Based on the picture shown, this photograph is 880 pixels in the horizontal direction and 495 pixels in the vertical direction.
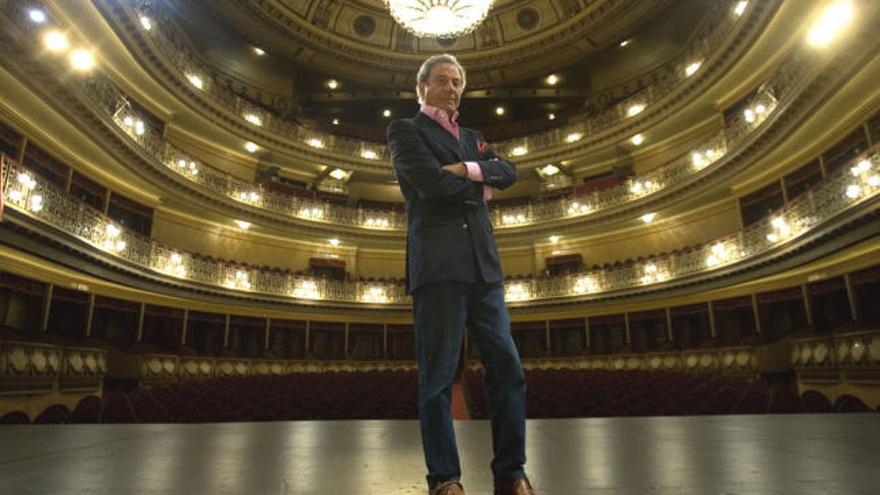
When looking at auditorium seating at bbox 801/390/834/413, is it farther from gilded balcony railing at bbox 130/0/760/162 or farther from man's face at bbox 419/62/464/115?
gilded balcony railing at bbox 130/0/760/162

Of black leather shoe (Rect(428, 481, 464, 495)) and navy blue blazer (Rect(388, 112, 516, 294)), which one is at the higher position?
navy blue blazer (Rect(388, 112, 516, 294))

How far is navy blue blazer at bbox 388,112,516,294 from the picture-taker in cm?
163

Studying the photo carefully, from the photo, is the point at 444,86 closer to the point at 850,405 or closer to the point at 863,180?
the point at 850,405

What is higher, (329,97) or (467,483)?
(329,97)

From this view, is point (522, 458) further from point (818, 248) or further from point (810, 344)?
point (810, 344)

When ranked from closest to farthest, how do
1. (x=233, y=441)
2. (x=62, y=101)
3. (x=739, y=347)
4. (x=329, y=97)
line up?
(x=233, y=441)
(x=62, y=101)
(x=739, y=347)
(x=329, y=97)

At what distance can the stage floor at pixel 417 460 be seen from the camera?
1550mm

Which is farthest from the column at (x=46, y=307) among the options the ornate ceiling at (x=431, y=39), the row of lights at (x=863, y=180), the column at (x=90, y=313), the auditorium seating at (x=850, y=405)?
the row of lights at (x=863, y=180)

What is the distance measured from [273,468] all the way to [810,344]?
12.4 metres

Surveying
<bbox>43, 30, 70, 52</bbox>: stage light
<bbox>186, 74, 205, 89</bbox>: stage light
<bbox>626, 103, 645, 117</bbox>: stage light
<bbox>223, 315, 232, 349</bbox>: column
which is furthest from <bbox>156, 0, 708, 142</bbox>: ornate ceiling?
<bbox>43, 30, 70, 52</bbox>: stage light

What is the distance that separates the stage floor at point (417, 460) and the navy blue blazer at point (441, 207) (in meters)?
0.71

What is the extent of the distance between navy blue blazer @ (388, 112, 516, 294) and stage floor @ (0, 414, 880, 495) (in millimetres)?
708

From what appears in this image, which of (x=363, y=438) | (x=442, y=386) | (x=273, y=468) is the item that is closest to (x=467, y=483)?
(x=442, y=386)

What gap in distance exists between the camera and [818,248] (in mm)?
9789
